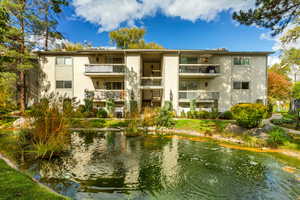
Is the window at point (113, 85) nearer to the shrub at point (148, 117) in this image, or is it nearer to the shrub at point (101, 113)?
the shrub at point (101, 113)

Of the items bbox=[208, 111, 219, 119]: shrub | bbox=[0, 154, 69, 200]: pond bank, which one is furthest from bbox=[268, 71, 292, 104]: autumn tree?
bbox=[0, 154, 69, 200]: pond bank

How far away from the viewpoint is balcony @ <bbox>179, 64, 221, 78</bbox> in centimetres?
1902

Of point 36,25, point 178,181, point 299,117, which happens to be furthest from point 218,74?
point 36,25

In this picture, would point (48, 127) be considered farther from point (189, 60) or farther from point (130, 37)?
point (130, 37)

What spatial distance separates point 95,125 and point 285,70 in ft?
162

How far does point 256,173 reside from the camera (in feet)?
19.1

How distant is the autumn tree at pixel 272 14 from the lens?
797 cm

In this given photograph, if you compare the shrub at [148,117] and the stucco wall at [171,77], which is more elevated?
the stucco wall at [171,77]

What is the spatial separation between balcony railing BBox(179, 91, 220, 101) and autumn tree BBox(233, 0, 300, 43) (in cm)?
1077

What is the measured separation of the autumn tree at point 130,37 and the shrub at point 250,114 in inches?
950

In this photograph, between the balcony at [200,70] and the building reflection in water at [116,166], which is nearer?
the building reflection in water at [116,166]

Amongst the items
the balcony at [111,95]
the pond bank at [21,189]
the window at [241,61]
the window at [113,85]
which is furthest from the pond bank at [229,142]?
the window at [241,61]

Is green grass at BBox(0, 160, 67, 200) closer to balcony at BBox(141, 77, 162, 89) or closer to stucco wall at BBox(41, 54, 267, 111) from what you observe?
stucco wall at BBox(41, 54, 267, 111)

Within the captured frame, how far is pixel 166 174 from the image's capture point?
5.61 meters
